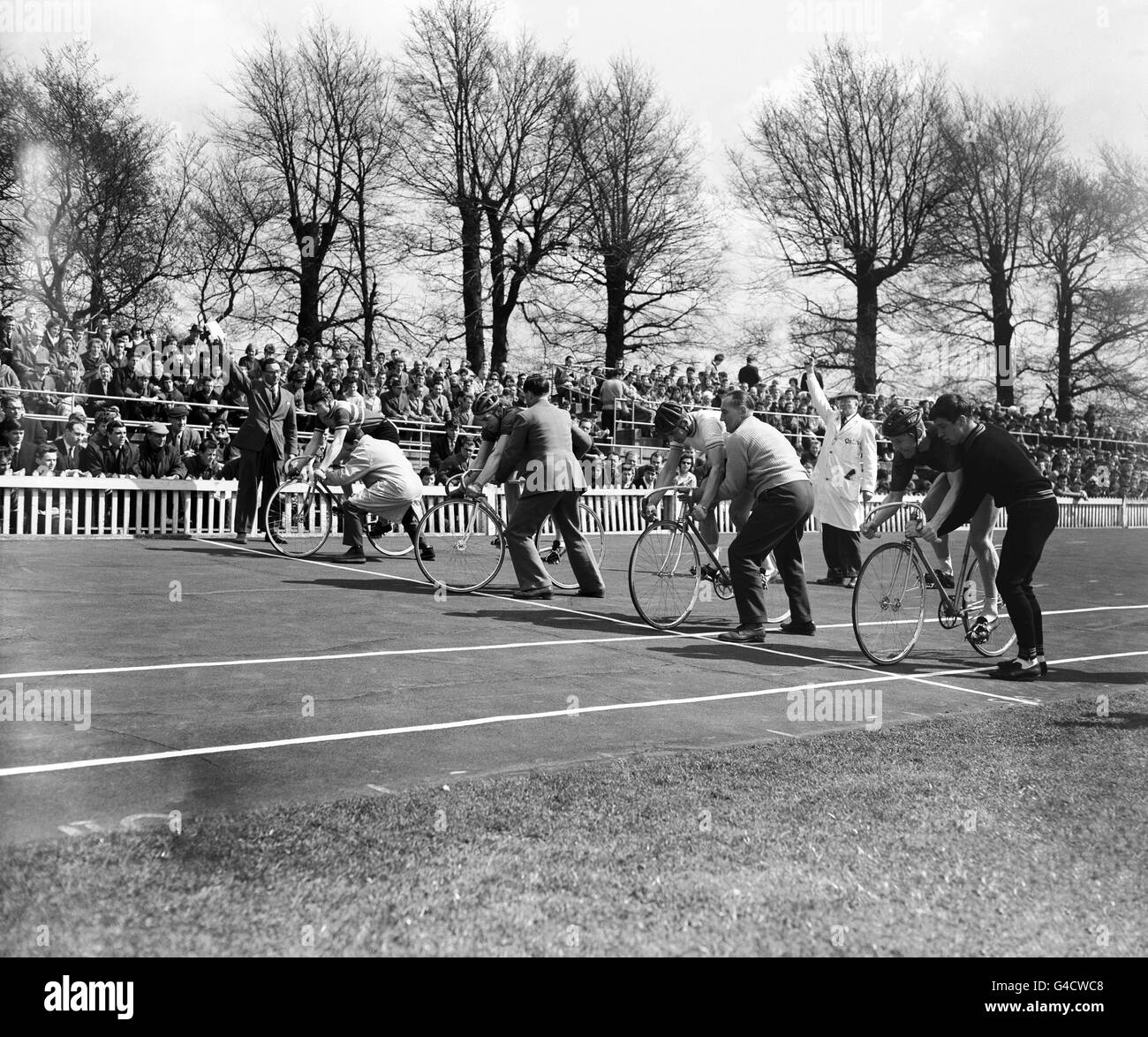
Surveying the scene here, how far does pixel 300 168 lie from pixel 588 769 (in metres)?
34.3

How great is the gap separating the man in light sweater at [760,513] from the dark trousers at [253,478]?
24.8 ft

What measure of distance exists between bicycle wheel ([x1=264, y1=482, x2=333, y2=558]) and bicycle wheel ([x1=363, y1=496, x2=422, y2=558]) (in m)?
0.70

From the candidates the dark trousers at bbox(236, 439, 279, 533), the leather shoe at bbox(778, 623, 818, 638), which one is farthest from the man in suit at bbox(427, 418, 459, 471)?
the leather shoe at bbox(778, 623, 818, 638)

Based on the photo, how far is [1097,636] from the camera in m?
12.2

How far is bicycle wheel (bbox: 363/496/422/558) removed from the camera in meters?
15.5

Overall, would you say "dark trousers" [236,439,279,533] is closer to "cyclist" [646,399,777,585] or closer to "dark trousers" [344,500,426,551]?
"dark trousers" [344,500,426,551]

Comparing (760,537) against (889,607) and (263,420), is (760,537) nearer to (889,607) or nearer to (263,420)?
(889,607)

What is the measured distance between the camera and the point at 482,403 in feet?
85.4

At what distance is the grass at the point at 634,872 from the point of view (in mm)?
3713

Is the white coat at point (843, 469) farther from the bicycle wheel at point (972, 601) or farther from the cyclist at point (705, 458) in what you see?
the bicycle wheel at point (972, 601)

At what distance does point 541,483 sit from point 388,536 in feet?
20.6
